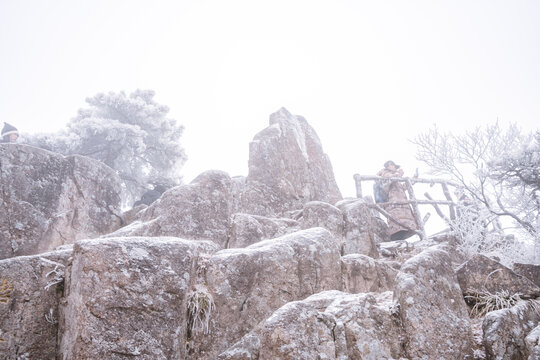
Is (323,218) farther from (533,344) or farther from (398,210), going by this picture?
(533,344)

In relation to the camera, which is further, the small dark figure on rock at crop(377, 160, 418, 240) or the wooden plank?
the small dark figure on rock at crop(377, 160, 418, 240)

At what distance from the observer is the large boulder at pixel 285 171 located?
12812 mm

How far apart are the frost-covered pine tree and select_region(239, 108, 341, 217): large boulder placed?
8151 millimetres

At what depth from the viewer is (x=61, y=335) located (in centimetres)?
438

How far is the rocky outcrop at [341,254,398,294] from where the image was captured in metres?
6.90

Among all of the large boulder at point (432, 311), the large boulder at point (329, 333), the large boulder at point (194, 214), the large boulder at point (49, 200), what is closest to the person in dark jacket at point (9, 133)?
the large boulder at point (49, 200)

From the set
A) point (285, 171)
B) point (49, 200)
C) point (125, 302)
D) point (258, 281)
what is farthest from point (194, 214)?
point (285, 171)

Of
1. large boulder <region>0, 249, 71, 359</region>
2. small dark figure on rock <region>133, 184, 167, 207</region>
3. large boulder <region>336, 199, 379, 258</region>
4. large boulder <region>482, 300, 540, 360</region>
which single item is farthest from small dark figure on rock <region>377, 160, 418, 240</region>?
large boulder <region>0, 249, 71, 359</region>

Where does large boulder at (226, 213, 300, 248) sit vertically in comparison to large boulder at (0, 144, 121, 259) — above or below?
below

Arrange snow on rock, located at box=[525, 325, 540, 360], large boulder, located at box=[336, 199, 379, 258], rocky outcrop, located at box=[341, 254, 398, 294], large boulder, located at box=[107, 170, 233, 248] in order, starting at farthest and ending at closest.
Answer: large boulder, located at box=[336, 199, 379, 258] → large boulder, located at box=[107, 170, 233, 248] → rocky outcrop, located at box=[341, 254, 398, 294] → snow on rock, located at box=[525, 325, 540, 360]

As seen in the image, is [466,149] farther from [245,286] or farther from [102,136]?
[102,136]

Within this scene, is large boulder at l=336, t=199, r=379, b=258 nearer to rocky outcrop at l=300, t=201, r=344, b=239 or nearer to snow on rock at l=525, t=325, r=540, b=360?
rocky outcrop at l=300, t=201, r=344, b=239

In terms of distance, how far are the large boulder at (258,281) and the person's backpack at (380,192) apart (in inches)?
373

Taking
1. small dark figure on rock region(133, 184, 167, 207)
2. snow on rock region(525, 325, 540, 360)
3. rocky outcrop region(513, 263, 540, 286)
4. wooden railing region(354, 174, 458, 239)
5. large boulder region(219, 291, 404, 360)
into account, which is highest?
small dark figure on rock region(133, 184, 167, 207)
